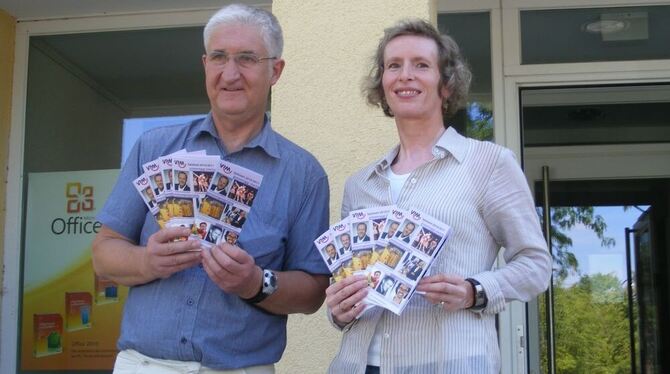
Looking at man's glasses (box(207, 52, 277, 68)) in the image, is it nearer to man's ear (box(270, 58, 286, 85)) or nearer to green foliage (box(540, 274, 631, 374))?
man's ear (box(270, 58, 286, 85))

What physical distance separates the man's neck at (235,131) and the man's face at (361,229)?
1.98ft

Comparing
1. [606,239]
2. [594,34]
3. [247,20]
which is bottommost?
[606,239]

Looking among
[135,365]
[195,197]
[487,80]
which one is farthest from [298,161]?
[487,80]

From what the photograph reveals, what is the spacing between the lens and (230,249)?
2.39 meters

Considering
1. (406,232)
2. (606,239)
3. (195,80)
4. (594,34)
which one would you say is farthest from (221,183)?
(606,239)

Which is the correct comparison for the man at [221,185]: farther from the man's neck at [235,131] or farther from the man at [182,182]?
the man's neck at [235,131]

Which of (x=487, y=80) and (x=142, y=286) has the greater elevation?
(x=487, y=80)

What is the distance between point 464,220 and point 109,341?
3929mm

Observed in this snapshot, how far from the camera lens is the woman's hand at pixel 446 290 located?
230 centimetres

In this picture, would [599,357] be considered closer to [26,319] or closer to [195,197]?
[26,319]

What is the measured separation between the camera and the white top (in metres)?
2.39

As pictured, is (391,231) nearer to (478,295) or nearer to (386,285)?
(386,285)

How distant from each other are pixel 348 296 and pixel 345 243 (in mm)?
161

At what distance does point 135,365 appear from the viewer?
257cm
